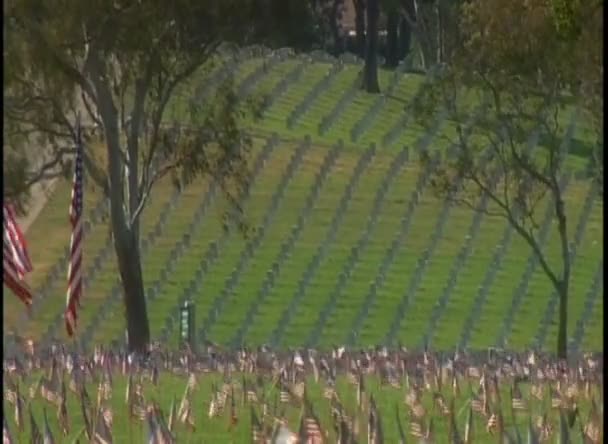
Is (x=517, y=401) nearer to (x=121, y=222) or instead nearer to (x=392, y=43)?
(x=121, y=222)

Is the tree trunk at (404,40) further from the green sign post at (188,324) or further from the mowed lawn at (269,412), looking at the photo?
the mowed lawn at (269,412)

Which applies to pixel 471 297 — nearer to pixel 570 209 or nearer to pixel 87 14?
pixel 570 209

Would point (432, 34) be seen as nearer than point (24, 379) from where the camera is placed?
No

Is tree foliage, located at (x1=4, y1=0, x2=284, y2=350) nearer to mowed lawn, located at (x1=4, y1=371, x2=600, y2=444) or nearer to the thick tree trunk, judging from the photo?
the thick tree trunk

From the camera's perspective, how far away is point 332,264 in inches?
1549

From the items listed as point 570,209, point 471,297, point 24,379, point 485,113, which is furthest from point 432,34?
point 24,379

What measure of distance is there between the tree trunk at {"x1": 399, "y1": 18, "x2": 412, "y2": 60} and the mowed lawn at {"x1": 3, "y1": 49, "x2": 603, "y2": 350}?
28676 mm

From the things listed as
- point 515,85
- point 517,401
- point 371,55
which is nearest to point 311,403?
point 517,401

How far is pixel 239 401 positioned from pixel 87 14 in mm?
17369

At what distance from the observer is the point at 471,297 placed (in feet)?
121

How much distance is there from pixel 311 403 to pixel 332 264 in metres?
30.3

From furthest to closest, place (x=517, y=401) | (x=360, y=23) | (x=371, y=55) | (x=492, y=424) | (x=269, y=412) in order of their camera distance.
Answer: (x=360, y=23) → (x=371, y=55) → (x=517, y=401) → (x=269, y=412) → (x=492, y=424)

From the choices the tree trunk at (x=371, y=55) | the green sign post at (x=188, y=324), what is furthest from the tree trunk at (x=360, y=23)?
the green sign post at (x=188, y=324)

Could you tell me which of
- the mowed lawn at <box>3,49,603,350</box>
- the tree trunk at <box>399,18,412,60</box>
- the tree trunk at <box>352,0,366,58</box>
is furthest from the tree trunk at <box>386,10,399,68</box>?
the mowed lawn at <box>3,49,603,350</box>
